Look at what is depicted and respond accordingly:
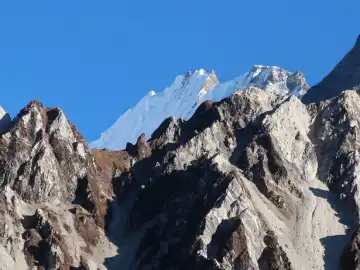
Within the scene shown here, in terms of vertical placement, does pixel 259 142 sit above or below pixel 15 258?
above

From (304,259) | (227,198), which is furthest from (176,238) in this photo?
(304,259)

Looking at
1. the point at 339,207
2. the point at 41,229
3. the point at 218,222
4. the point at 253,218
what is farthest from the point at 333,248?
the point at 41,229

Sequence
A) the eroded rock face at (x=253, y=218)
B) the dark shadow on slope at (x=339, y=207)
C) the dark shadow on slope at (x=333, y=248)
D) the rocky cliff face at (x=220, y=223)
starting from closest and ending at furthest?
the eroded rock face at (x=253, y=218) → the rocky cliff face at (x=220, y=223) → the dark shadow on slope at (x=333, y=248) → the dark shadow on slope at (x=339, y=207)

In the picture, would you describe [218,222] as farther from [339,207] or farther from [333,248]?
[339,207]

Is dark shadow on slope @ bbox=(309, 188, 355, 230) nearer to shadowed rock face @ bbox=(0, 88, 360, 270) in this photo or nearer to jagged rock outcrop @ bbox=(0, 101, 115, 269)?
shadowed rock face @ bbox=(0, 88, 360, 270)

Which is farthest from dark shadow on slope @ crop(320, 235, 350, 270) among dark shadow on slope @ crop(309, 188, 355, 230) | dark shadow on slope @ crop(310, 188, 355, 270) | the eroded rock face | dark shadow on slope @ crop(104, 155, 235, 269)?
dark shadow on slope @ crop(104, 155, 235, 269)

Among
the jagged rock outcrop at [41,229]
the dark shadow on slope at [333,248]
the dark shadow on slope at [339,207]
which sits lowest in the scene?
the dark shadow on slope at [333,248]

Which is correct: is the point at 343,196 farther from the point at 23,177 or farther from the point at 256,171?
the point at 23,177

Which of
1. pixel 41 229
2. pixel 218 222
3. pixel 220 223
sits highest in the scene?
pixel 41 229

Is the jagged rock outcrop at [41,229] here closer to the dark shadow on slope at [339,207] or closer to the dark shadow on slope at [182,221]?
the dark shadow on slope at [182,221]

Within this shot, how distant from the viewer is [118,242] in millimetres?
196500

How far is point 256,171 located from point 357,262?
111 ft

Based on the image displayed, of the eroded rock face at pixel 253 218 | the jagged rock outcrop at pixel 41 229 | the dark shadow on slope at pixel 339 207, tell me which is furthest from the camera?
the dark shadow on slope at pixel 339 207

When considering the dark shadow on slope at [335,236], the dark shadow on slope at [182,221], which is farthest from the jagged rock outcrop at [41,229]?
the dark shadow on slope at [335,236]
